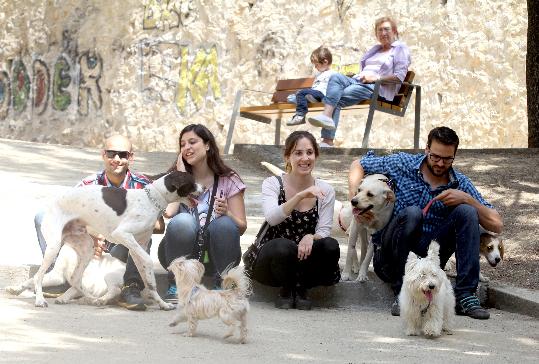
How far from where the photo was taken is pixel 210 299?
17.6ft

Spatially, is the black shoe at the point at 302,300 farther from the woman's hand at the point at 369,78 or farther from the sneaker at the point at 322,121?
the woman's hand at the point at 369,78

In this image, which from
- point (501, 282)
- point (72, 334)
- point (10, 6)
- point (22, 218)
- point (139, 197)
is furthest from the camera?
point (10, 6)

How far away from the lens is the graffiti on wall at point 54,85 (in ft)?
60.5

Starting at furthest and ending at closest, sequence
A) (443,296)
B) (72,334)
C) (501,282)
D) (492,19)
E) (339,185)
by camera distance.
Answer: (492,19) < (339,185) < (501,282) < (443,296) < (72,334)

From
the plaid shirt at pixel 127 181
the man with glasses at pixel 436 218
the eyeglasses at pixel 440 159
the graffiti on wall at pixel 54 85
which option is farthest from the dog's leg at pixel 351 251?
the graffiti on wall at pixel 54 85

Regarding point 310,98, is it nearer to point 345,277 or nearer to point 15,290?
point 345,277

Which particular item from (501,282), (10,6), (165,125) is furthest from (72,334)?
(10,6)

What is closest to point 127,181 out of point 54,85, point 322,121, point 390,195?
point 390,195

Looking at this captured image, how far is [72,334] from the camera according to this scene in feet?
17.5

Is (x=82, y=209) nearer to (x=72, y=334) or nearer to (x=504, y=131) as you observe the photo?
(x=72, y=334)

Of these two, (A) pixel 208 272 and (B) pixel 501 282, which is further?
(B) pixel 501 282

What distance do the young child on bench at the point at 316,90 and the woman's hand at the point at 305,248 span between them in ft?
17.6

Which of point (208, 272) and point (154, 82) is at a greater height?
point (154, 82)

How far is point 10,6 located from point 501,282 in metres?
14.6
